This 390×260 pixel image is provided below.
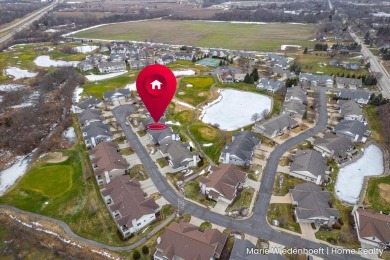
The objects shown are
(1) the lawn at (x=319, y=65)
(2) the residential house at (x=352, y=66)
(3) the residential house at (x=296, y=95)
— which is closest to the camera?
(3) the residential house at (x=296, y=95)

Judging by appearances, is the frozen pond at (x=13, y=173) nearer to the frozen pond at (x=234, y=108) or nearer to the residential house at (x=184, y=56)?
the frozen pond at (x=234, y=108)

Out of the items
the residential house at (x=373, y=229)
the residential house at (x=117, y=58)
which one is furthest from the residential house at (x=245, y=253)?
the residential house at (x=117, y=58)

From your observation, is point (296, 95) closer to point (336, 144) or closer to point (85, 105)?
point (336, 144)

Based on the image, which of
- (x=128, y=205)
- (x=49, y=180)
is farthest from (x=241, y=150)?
(x=49, y=180)

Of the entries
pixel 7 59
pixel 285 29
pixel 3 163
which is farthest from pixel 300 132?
pixel 285 29

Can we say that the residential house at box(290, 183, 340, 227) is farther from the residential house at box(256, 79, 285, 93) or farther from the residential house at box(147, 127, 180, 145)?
the residential house at box(256, 79, 285, 93)

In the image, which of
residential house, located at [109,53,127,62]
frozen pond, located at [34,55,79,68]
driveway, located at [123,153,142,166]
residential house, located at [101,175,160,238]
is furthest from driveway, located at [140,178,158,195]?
frozen pond, located at [34,55,79,68]
